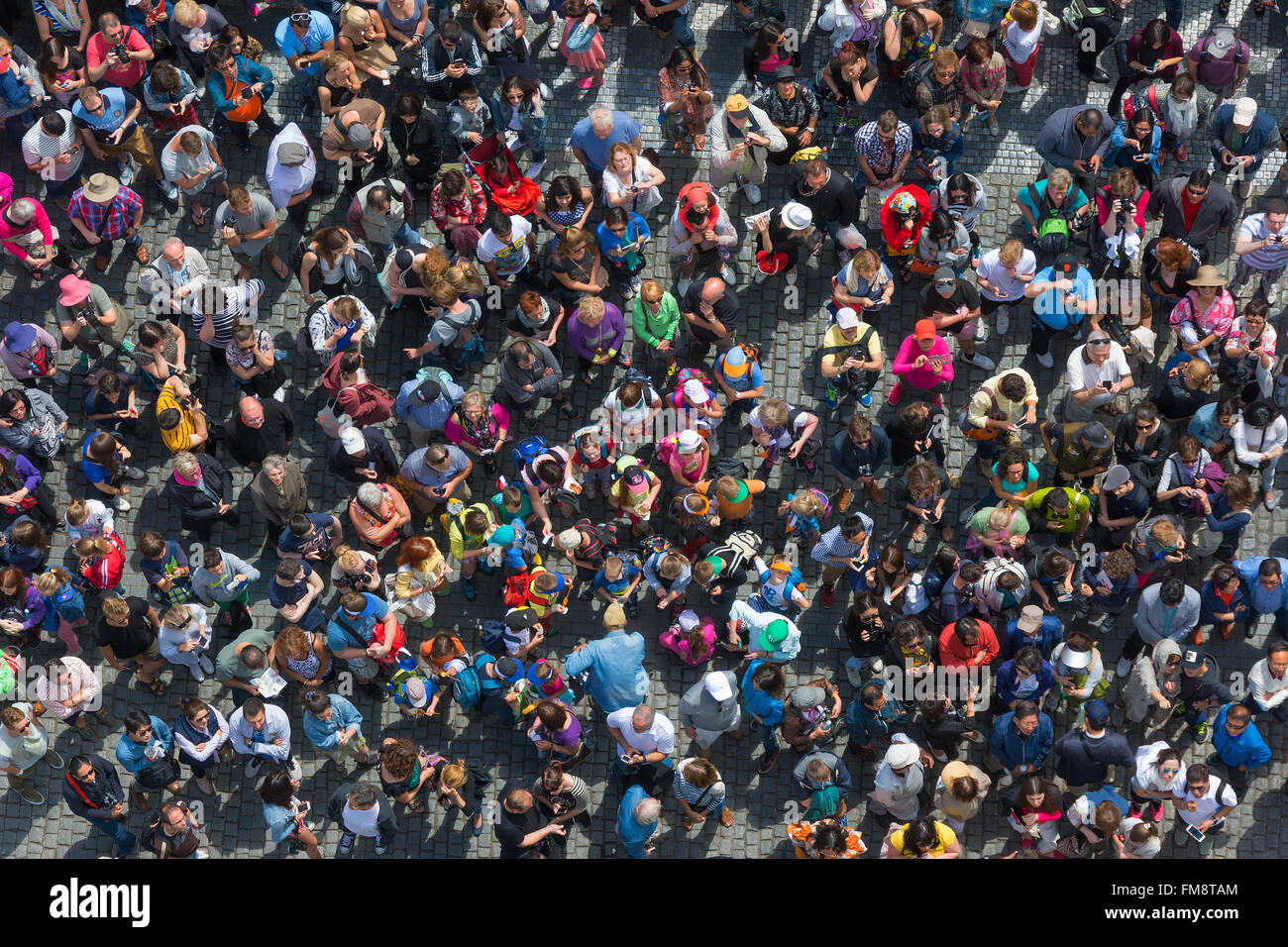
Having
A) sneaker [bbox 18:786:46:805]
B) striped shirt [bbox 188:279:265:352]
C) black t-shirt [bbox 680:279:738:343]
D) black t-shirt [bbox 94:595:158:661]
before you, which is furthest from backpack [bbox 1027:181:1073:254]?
sneaker [bbox 18:786:46:805]

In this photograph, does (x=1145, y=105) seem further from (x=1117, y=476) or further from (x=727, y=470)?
(x=727, y=470)

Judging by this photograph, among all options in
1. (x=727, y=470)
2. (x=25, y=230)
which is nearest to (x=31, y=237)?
(x=25, y=230)

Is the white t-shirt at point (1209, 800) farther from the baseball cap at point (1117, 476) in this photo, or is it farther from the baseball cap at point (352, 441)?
the baseball cap at point (352, 441)

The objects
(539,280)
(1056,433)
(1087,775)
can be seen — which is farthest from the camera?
(539,280)

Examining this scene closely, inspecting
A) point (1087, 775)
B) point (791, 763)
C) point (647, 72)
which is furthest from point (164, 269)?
point (1087, 775)

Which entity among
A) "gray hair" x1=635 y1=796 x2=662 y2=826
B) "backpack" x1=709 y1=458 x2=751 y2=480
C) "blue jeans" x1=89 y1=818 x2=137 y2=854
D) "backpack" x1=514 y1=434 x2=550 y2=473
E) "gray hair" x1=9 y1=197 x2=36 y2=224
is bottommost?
"blue jeans" x1=89 y1=818 x2=137 y2=854

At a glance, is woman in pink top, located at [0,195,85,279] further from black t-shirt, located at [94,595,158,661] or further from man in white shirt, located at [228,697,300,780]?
man in white shirt, located at [228,697,300,780]

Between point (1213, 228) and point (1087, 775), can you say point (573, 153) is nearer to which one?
point (1213, 228)

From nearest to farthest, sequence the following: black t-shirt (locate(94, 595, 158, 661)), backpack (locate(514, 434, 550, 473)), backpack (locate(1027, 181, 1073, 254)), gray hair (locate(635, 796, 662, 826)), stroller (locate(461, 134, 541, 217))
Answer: gray hair (locate(635, 796, 662, 826)), black t-shirt (locate(94, 595, 158, 661)), backpack (locate(514, 434, 550, 473)), backpack (locate(1027, 181, 1073, 254)), stroller (locate(461, 134, 541, 217))
